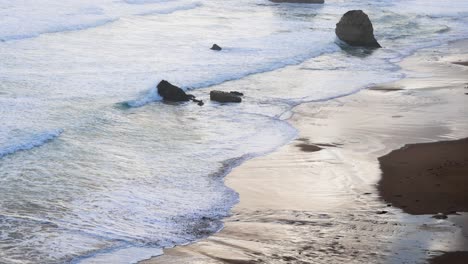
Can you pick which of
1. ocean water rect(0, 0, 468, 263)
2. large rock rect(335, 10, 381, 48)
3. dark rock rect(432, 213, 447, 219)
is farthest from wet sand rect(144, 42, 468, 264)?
large rock rect(335, 10, 381, 48)

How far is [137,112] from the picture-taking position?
17922 mm

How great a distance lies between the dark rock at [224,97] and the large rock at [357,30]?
12.3m

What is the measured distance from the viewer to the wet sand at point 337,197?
31.0 feet

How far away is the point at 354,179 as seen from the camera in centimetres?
1271

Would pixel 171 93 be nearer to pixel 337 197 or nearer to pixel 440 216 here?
pixel 337 197

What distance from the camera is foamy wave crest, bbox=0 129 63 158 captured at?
13867 millimetres

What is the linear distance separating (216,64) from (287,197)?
1363 cm

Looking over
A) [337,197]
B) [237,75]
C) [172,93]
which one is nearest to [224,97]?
[172,93]

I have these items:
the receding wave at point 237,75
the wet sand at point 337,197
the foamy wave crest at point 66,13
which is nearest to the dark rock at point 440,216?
the wet sand at point 337,197

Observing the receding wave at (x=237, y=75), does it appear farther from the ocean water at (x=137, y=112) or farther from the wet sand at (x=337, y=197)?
the wet sand at (x=337, y=197)

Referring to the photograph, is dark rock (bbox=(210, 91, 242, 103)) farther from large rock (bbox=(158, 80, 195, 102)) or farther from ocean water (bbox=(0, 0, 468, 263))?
large rock (bbox=(158, 80, 195, 102))

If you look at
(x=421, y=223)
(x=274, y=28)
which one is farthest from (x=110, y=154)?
(x=274, y=28)

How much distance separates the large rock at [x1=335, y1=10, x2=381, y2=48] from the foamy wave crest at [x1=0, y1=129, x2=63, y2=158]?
17.0 m

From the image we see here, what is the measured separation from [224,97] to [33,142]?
562 centimetres
